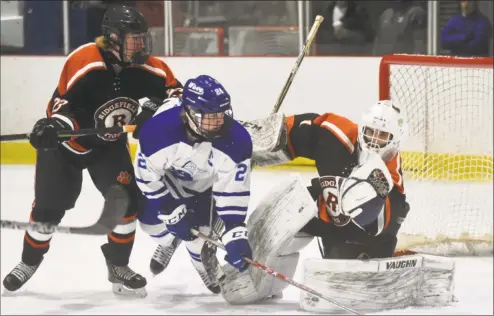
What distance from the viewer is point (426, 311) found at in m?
4.29

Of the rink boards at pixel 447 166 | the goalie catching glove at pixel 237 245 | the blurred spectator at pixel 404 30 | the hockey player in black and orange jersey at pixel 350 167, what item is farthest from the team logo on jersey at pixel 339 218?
the blurred spectator at pixel 404 30

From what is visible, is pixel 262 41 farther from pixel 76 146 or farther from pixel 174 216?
pixel 174 216

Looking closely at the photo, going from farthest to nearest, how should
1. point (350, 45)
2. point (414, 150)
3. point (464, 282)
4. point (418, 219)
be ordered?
point (350, 45), point (414, 150), point (418, 219), point (464, 282)

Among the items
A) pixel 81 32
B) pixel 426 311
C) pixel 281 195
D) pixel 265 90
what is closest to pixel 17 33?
pixel 81 32

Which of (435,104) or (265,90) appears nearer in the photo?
(435,104)

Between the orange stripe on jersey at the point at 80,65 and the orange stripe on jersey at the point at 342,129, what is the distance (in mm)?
838

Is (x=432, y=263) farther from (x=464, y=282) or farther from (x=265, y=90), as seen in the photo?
(x=265, y=90)

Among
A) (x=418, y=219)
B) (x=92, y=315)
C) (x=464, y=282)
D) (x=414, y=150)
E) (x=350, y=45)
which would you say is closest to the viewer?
(x=92, y=315)

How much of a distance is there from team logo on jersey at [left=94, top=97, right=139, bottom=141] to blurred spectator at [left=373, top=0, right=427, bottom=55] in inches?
111

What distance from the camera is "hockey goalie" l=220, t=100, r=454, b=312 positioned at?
161 inches

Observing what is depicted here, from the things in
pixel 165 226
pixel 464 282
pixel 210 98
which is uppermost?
pixel 210 98

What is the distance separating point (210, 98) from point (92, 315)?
93 cm

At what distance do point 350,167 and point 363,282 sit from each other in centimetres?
42

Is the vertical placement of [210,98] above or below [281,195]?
above
